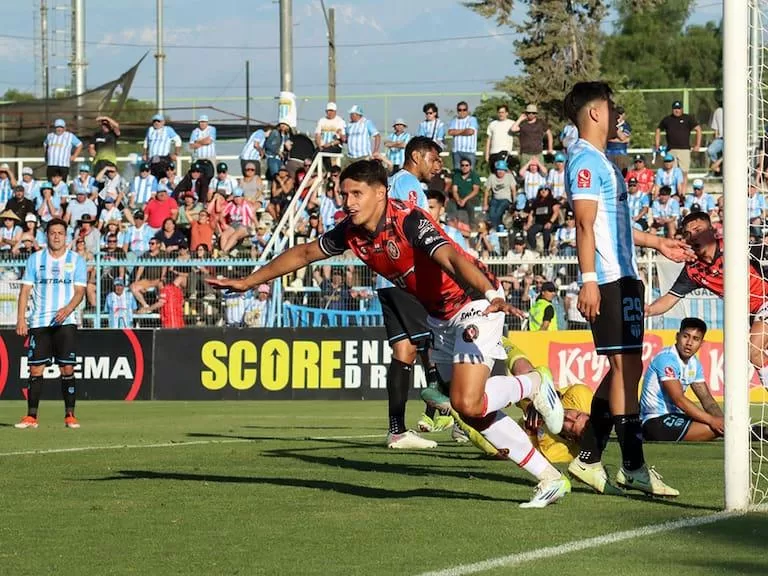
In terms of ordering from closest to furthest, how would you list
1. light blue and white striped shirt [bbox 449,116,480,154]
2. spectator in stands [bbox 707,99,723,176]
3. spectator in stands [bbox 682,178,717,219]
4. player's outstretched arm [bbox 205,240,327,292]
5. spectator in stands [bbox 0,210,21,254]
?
player's outstretched arm [bbox 205,240,327,292] → spectator in stands [bbox 682,178,717,219] → spectator in stands [bbox 0,210,21,254] → light blue and white striped shirt [bbox 449,116,480,154] → spectator in stands [bbox 707,99,723,176]

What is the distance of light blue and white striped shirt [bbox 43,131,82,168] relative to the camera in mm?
33781

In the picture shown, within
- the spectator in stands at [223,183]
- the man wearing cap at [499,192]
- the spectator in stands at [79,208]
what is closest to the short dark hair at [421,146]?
the man wearing cap at [499,192]

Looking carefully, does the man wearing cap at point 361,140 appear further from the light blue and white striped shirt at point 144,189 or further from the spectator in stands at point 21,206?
the spectator in stands at point 21,206

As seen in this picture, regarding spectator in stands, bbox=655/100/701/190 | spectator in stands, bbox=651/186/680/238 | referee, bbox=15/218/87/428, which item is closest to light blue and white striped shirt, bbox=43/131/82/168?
spectator in stands, bbox=655/100/701/190

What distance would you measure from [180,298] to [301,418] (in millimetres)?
6458

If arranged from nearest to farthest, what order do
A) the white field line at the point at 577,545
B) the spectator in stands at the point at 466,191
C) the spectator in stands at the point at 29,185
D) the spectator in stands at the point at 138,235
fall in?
the white field line at the point at 577,545
the spectator in stands at the point at 138,235
the spectator in stands at the point at 466,191
the spectator in stands at the point at 29,185

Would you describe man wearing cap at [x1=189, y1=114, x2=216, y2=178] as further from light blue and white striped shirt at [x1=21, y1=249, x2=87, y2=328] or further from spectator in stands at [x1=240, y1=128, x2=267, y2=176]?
light blue and white striped shirt at [x1=21, y1=249, x2=87, y2=328]

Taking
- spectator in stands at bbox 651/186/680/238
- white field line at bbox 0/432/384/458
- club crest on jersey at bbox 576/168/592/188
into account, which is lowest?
white field line at bbox 0/432/384/458

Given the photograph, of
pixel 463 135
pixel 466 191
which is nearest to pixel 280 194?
pixel 466 191

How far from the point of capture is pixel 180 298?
24641 mm

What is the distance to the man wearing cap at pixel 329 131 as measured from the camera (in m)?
31.4

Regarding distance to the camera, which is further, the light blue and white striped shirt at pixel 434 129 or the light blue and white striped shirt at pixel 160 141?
the light blue and white striped shirt at pixel 160 141

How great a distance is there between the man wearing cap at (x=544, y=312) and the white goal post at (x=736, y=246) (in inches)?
605

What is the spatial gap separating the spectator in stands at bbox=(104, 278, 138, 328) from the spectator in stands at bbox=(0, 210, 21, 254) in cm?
454
